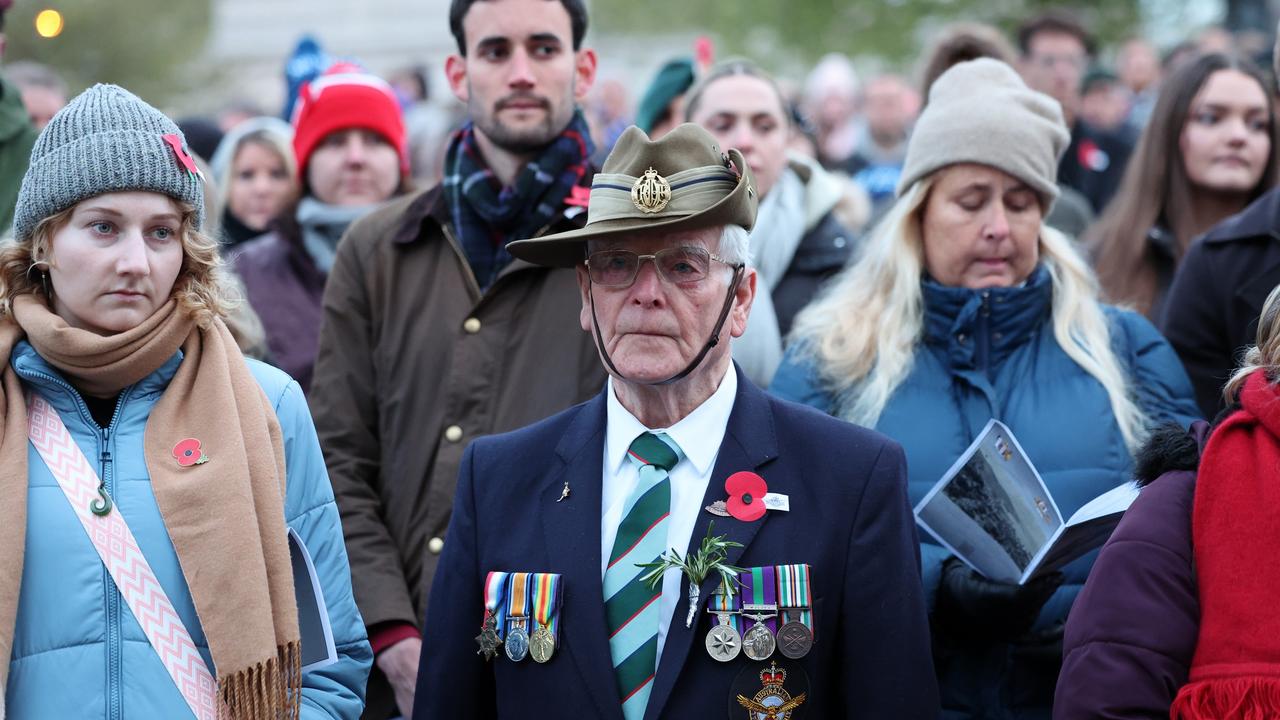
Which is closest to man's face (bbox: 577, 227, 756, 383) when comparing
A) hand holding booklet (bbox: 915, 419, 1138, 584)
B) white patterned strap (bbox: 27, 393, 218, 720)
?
hand holding booklet (bbox: 915, 419, 1138, 584)

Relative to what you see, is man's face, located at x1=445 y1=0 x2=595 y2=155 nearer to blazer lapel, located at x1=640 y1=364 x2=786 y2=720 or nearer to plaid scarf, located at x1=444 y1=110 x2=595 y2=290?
plaid scarf, located at x1=444 y1=110 x2=595 y2=290

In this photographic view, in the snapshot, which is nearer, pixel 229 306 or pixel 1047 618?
pixel 229 306

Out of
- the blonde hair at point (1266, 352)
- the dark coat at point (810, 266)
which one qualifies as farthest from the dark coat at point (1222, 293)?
the blonde hair at point (1266, 352)

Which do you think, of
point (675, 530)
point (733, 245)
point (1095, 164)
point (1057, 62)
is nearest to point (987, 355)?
point (733, 245)

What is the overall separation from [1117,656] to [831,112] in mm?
9990

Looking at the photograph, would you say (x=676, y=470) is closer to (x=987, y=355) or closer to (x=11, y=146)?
(x=987, y=355)

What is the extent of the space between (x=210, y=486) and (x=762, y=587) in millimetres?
1264

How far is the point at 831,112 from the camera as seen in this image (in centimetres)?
1281

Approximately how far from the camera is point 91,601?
11.3ft

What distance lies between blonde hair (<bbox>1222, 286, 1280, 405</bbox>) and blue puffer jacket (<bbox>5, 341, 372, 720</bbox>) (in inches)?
85.8

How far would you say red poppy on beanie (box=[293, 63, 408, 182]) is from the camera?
264 inches

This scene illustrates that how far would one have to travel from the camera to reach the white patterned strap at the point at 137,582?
3.48 meters

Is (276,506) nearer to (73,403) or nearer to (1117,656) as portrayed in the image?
(73,403)

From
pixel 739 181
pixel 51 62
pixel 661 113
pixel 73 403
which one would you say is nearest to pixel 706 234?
pixel 739 181
